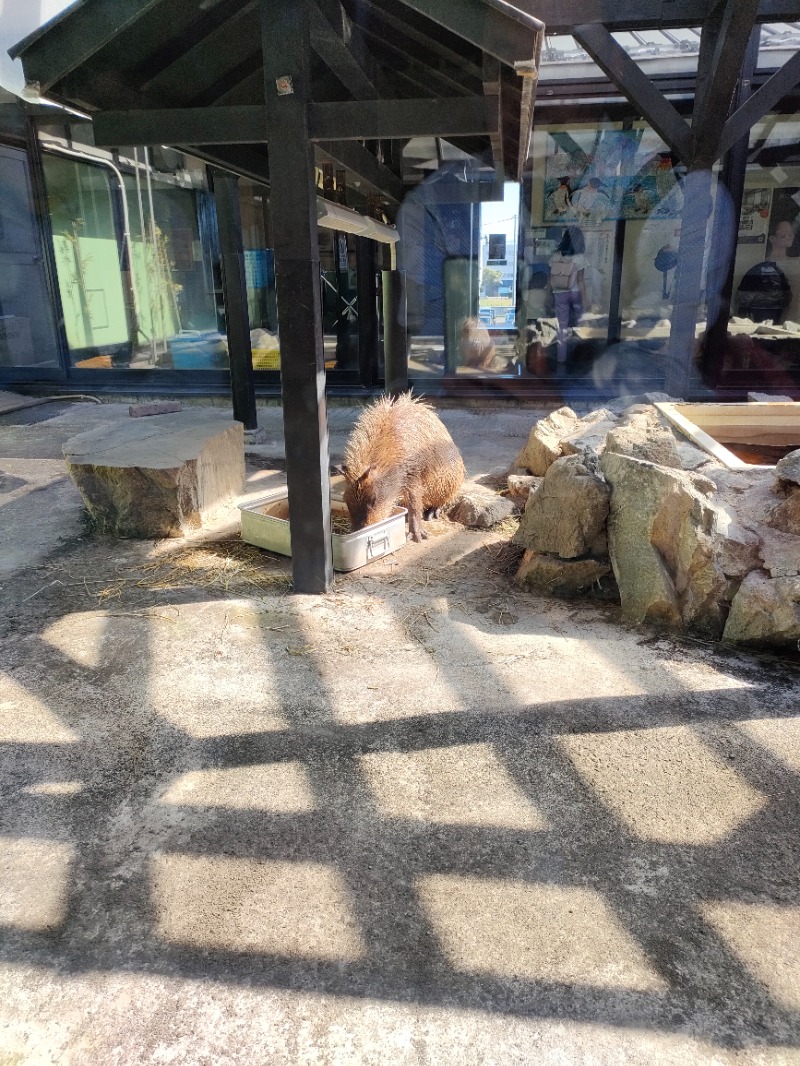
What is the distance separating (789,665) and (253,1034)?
2.70 m

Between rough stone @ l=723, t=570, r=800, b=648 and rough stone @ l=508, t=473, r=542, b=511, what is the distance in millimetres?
→ 2100

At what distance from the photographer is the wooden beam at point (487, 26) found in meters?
3.03

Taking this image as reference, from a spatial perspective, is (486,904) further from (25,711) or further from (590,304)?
(590,304)

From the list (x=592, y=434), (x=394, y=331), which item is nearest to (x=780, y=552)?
(x=592, y=434)

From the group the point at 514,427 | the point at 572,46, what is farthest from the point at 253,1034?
the point at 572,46

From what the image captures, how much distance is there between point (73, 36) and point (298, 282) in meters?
1.36

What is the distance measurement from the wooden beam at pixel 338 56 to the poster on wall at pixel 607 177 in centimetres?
529

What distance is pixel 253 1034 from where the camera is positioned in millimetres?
1784

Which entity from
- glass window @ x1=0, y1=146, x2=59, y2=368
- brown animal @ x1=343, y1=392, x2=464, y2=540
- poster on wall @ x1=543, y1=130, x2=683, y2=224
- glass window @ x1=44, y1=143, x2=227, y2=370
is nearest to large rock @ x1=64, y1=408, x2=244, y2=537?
brown animal @ x1=343, y1=392, x2=464, y2=540

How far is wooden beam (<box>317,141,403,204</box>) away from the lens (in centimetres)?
451

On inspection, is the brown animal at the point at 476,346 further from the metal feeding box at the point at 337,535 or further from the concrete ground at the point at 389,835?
the concrete ground at the point at 389,835

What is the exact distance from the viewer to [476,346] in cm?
1023

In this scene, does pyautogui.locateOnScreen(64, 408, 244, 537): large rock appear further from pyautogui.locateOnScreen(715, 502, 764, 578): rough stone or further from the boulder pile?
pyautogui.locateOnScreen(715, 502, 764, 578): rough stone

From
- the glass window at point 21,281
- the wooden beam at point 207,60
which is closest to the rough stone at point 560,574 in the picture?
the wooden beam at point 207,60
